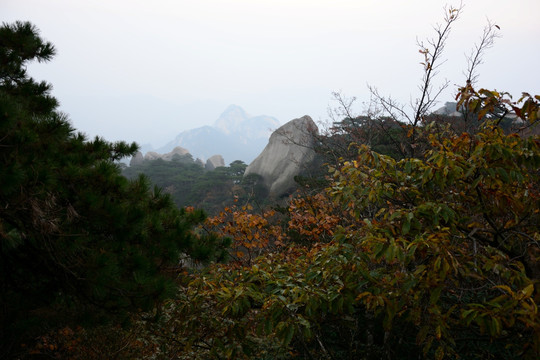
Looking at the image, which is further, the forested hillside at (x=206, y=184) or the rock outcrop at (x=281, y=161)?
the forested hillside at (x=206, y=184)

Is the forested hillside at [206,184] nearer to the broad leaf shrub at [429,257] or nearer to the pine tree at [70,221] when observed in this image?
the pine tree at [70,221]

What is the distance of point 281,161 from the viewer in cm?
2584

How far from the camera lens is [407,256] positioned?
2348 millimetres

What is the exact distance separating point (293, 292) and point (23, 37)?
4.07 metres

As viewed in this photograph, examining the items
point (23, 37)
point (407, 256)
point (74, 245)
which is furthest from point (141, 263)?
point (23, 37)

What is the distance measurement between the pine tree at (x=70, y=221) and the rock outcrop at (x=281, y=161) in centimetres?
1968

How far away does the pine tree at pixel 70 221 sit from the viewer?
8.41ft

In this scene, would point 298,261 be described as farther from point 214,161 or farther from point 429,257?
point 214,161

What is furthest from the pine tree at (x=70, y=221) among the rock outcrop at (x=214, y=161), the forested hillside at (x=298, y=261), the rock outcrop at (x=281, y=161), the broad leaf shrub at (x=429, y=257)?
the rock outcrop at (x=214, y=161)

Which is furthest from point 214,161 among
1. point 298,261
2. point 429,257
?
point 429,257

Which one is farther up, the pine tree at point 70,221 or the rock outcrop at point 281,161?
the rock outcrop at point 281,161

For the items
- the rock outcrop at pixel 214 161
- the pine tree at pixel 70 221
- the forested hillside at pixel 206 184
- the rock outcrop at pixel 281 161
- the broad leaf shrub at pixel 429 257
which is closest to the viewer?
the broad leaf shrub at pixel 429 257

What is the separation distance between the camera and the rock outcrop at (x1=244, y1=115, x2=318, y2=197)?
24.2 meters

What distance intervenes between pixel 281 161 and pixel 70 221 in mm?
23301
